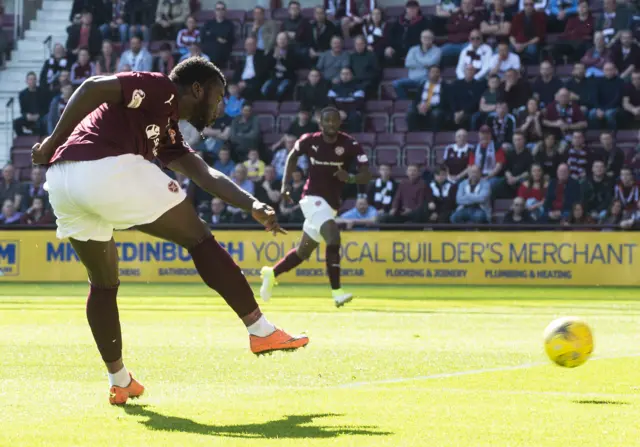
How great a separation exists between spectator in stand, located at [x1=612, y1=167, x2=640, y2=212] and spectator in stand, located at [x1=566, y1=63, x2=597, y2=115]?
6.16 ft

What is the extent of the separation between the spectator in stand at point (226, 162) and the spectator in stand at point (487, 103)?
497 cm

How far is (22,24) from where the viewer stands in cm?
3247

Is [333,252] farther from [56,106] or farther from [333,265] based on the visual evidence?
[56,106]

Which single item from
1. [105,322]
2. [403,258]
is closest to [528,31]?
[403,258]

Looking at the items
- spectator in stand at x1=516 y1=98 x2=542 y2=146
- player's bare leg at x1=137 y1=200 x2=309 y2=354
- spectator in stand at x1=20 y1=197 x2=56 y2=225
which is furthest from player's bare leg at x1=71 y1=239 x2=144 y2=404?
spectator in stand at x1=20 y1=197 x2=56 y2=225

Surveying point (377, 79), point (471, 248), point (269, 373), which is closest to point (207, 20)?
point (377, 79)

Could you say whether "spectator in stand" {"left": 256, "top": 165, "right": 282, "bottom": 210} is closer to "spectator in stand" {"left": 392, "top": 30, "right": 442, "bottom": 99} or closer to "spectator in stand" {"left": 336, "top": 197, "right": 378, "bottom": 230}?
"spectator in stand" {"left": 336, "top": 197, "right": 378, "bottom": 230}

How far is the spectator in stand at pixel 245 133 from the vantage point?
2617cm

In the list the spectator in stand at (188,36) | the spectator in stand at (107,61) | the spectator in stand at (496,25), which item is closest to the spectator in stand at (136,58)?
the spectator in stand at (107,61)

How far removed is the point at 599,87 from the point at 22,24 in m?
15.5

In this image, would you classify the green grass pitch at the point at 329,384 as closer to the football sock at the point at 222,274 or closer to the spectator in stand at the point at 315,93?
the football sock at the point at 222,274

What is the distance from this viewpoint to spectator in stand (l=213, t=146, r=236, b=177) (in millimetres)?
25625

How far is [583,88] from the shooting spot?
24.6 m

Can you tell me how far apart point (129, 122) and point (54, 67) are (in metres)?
23.2
